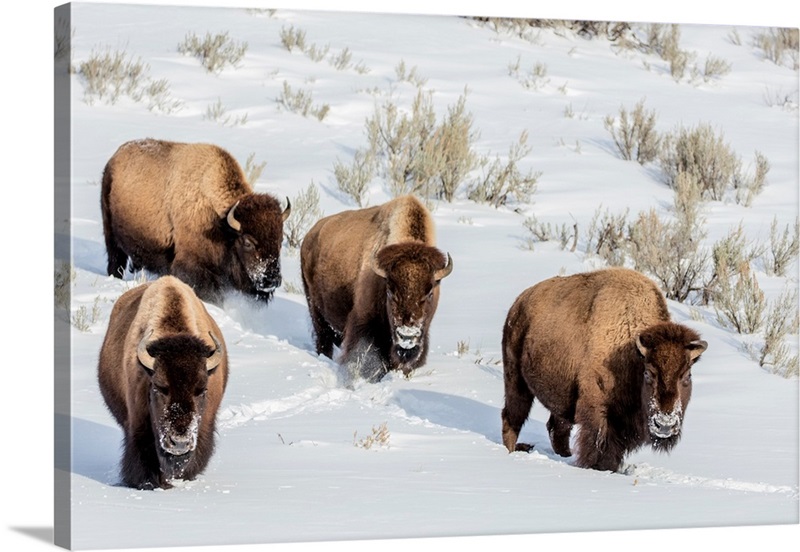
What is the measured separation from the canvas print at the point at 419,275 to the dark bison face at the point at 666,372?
15mm

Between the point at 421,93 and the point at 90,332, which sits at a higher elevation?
the point at 421,93

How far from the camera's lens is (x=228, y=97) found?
31.1 feet

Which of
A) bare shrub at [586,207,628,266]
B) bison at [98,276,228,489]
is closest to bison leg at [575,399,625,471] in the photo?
bare shrub at [586,207,628,266]

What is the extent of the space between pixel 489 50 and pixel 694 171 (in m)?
1.55

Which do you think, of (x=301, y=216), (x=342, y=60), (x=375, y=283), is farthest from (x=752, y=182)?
(x=301, y=216)

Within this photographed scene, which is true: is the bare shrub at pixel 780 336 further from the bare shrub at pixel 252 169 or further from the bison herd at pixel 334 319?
the bare shrub at pixel 252 169

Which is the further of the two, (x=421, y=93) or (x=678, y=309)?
(x=678, y=309)

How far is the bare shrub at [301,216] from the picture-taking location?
1073 centimetres

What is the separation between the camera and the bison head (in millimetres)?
9320

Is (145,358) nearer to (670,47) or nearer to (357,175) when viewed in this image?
(357,175)

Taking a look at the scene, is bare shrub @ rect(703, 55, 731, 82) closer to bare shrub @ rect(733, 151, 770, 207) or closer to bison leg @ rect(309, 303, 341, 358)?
bare shrub @ rect(733, 151, 770, 207)

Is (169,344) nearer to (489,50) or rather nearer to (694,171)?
(489,50)

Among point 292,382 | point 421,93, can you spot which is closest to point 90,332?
point 292,382

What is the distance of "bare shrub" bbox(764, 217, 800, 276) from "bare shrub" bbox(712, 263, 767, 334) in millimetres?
295
